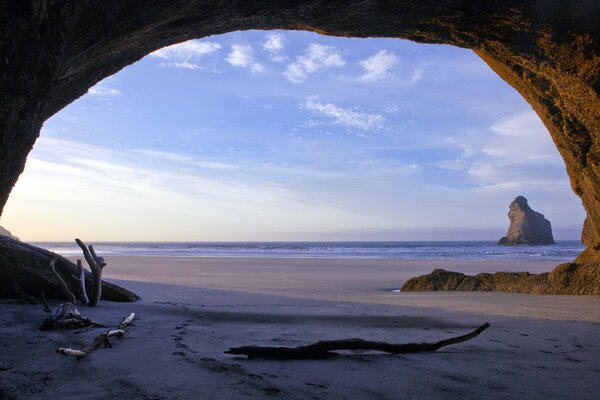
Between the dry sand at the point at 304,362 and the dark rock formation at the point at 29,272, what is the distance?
2.49 feet

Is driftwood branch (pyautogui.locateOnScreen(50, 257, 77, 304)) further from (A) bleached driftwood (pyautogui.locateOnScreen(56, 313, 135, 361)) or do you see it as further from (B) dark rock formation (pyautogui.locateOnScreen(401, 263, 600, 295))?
(B) dark rock formation (pyautogui.locateOnScreen(401, 263, 600, 295))

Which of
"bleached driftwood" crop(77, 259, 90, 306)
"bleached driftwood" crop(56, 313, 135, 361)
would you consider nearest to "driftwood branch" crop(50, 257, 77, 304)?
"bleached driftwood" crop(77, 259, 90, 306)

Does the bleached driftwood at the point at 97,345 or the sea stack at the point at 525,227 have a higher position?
the sea stack at the point at 525,227

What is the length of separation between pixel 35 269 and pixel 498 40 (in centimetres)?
781

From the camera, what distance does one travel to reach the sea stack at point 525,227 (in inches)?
2753

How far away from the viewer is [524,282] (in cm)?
1032

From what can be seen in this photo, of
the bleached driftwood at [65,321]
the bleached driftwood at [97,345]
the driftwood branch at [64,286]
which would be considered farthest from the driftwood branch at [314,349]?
the driftwood branch at [64,286]

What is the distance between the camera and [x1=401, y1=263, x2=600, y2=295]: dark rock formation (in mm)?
9352

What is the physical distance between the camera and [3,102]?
2.83m

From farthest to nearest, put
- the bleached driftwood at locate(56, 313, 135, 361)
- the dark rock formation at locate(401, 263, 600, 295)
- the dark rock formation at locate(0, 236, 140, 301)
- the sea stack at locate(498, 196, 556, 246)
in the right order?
the sea stack at locate(498, 196, 556, 246) < the dark rock formation at locate(401, 263, 600, 295) < the dark rock formation at locate(0, 236, 140, 301) < the bleached driftwood at locate(56, 313, 135, 361)

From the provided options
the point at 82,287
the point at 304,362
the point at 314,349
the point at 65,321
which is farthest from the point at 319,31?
the point at 82,287

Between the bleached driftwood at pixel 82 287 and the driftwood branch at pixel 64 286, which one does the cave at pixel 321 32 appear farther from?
the bleached driftwood at pixel 82 287

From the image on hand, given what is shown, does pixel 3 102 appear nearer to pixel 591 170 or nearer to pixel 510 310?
pixel 510 310

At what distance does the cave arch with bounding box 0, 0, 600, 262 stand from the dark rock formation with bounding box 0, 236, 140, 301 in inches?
134
